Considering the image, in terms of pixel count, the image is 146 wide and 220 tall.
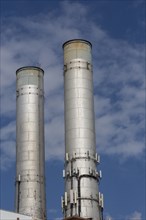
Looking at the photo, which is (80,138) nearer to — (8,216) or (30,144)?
(30,144)

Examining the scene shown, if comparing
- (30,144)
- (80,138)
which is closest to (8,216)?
(80,138)

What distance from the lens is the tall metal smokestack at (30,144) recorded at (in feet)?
203

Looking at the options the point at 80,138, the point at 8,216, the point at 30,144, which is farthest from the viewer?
the point at 30,144

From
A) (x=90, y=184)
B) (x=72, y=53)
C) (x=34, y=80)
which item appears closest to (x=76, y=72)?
(x=72, y=53)

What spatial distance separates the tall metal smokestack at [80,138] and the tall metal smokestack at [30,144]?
6684 mm

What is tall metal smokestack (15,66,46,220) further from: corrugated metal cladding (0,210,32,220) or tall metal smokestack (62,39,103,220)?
corrugated metal cladding (0,210,32,220)

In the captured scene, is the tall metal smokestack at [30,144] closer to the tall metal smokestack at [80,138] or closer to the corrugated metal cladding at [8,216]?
the tall metal smokestack at [80,138]

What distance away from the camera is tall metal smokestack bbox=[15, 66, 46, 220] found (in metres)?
62.0

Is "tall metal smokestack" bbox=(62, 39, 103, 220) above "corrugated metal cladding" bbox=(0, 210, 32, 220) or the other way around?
above

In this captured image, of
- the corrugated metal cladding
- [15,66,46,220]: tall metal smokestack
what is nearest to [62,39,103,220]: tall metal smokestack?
[15,66,46,220]: tall metal smokestack

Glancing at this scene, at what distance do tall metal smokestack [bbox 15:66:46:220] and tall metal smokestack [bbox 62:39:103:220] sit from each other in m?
6.68

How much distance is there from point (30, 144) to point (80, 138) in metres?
8.89

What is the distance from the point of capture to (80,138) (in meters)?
57.8

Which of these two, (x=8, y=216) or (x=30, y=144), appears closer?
(x=8, y=216)
